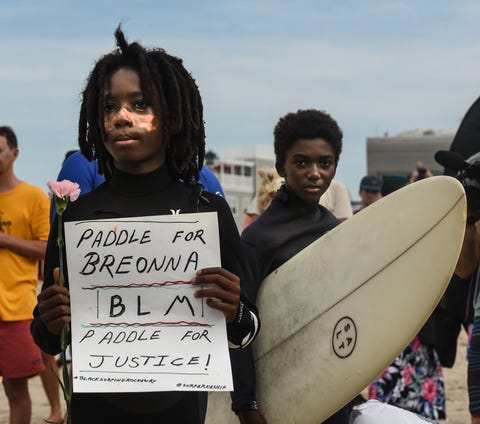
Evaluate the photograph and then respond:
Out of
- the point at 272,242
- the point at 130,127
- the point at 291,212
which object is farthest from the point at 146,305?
the point at 291,212

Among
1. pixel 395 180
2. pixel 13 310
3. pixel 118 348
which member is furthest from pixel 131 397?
pixel 395 180

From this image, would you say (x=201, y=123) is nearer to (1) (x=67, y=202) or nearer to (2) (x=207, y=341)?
(1) (x=67, y=202)

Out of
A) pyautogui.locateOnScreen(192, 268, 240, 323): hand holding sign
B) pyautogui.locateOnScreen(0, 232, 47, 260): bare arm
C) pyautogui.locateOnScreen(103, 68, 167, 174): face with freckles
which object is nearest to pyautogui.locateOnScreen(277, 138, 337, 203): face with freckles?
pyautogui.locateOnScreen(103, 68, 167, 174): face with freckles

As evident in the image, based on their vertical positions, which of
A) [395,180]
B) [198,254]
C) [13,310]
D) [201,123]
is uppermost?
[201,123]

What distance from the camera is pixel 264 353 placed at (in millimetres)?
3467

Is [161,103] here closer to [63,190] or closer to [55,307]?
[63,190]

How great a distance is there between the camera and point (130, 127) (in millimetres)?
2602

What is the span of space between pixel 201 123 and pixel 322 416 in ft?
3.63

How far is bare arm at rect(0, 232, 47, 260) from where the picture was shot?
577 cm

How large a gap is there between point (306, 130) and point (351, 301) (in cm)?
64

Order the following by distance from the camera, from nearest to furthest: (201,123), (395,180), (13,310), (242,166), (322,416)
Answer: (201,123) → (322,416) → (13,310) → (395,180) → (242,166)

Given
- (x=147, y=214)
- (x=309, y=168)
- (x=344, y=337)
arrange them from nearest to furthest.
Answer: (x=147, y=214) < (x=344, y=337) < (x=309, y=168)

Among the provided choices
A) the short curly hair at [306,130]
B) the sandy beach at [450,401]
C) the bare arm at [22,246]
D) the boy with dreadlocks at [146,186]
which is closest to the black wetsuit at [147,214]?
the boy with dreadlocks at [146,186]

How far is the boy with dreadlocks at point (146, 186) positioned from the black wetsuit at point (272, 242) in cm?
65
